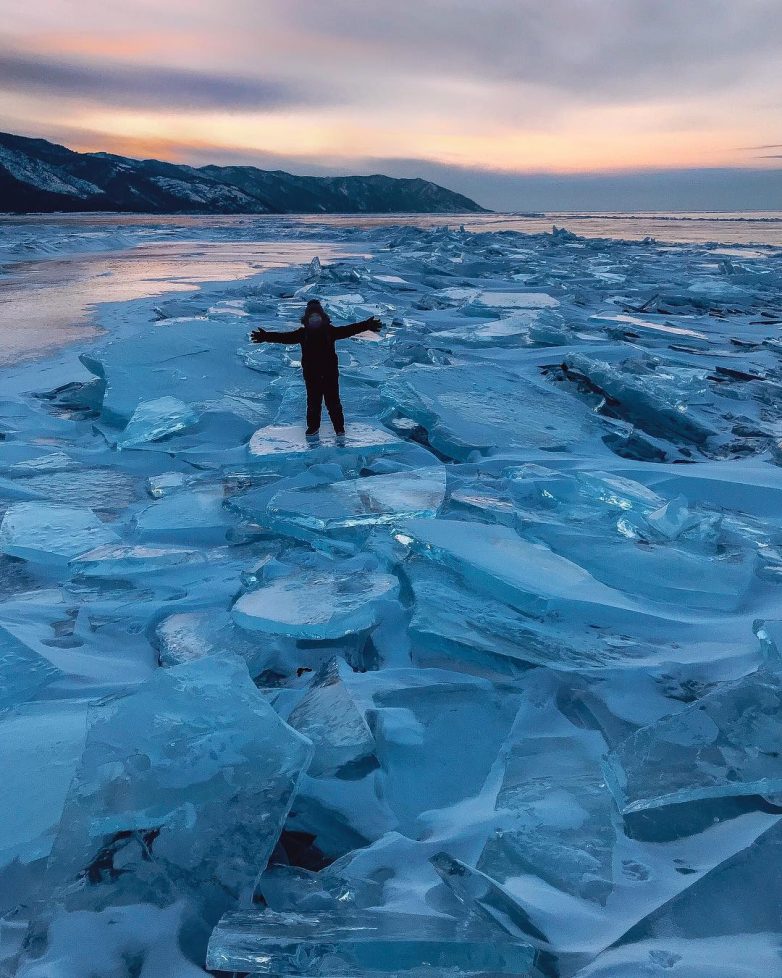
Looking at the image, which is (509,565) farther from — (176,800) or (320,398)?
(320,398)

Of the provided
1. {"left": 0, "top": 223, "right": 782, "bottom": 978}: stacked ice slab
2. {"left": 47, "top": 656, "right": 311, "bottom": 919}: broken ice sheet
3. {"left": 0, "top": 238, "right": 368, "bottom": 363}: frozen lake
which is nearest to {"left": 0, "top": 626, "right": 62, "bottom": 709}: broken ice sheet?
{"left": 0, "top": 223, "right": 782, "bottom": 978}: stacked ice slab

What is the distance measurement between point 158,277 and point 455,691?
41.0 ft

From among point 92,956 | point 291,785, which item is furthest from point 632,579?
point 92,956

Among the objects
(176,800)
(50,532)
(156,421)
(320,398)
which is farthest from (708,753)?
(156,421)

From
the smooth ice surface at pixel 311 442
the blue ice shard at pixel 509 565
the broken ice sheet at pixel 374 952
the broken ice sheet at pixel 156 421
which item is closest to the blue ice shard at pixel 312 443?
the smooth ice surface at pixel 311 442

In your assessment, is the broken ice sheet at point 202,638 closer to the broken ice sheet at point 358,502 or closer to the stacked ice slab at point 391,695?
the stacked ice slab at point 391,695

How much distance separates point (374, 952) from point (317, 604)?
101cm

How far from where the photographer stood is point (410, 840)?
1.23 meters

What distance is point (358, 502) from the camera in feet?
8.10

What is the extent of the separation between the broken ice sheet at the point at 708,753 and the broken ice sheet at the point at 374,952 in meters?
0.40

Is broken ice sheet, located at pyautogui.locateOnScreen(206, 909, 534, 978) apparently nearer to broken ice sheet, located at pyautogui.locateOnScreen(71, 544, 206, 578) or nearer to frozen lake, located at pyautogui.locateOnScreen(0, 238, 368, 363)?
broken ice sheet, located at pyautogui.locateOnScreen(71, 544, 206, 578)

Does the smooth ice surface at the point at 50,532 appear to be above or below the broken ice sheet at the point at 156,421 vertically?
below

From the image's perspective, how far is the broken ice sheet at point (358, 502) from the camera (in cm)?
236

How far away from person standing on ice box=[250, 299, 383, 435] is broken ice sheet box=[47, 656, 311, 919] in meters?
2.19
